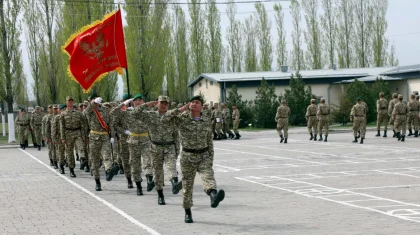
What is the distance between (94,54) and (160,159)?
5.56 m

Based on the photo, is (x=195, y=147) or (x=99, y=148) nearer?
(x=195, y=147)

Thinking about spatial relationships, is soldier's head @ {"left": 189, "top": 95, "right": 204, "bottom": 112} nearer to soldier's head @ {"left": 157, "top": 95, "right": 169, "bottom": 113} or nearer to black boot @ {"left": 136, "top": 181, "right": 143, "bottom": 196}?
soldier's head @ {"left": 157, "top": 95, "right": 169, "bottom": 113}

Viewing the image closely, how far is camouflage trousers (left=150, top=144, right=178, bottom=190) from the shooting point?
1188cm

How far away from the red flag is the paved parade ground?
8.53ft

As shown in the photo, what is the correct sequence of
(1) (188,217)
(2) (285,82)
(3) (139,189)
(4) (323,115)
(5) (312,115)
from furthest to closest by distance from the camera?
1. (2) (285,82)
2. (5) (312,115)
3. (4) (323,115)
4. (3) (139,189)
5. (1) (188,217)

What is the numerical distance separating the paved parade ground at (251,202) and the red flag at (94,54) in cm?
260

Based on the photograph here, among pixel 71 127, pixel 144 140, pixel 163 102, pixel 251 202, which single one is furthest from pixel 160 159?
pixel 71 127

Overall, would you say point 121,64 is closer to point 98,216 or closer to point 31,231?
point 98,216

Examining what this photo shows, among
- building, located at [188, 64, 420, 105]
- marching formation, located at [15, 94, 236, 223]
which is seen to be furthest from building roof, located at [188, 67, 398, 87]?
marching formation, located at [15, 94, 236, 223]

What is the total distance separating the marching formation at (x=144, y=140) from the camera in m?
10.1

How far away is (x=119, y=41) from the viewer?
55.6 feet

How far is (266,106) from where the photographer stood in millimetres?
45406

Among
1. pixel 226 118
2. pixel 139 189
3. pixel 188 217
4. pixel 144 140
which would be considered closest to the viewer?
pixel 188 217

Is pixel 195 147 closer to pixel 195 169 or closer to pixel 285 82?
pixel 195 169
